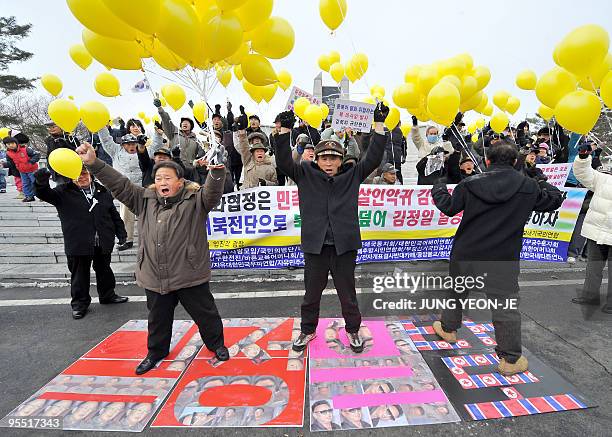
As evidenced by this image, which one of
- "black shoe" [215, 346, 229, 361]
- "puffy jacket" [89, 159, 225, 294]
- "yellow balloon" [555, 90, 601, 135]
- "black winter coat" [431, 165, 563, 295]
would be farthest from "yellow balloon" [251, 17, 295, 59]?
"black shoe" [215, 346, 229, 361]

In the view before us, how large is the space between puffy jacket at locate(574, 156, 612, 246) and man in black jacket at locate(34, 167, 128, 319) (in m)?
5.58

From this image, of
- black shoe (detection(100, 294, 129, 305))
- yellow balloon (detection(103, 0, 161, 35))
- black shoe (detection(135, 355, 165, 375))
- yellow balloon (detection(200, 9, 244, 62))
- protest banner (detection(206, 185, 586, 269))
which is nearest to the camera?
yellow balloon (detection(103, 0, 161, 35))

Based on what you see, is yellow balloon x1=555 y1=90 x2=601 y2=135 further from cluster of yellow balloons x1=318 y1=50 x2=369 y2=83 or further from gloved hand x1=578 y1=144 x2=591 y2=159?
cluster of yellow balloons x1=318 y1=50 x2=369 y2=83

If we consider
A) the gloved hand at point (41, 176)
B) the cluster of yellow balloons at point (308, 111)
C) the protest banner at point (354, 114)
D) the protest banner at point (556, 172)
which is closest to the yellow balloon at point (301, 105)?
the cluster of yellow balloons at point (308, 111)

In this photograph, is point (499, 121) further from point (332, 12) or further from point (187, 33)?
point (187, 33)

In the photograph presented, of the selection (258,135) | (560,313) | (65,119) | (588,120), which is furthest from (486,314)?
(65,119)

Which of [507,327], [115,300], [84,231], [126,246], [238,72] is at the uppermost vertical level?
[238,72]

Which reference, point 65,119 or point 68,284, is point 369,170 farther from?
point 68,284

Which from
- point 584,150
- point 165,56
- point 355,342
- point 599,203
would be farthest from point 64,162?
point 599,203

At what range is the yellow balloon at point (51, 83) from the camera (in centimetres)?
560

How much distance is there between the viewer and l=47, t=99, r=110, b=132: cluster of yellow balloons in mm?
3848

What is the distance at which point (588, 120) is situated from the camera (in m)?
2.82

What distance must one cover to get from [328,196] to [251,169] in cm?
255

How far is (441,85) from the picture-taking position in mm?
3256
